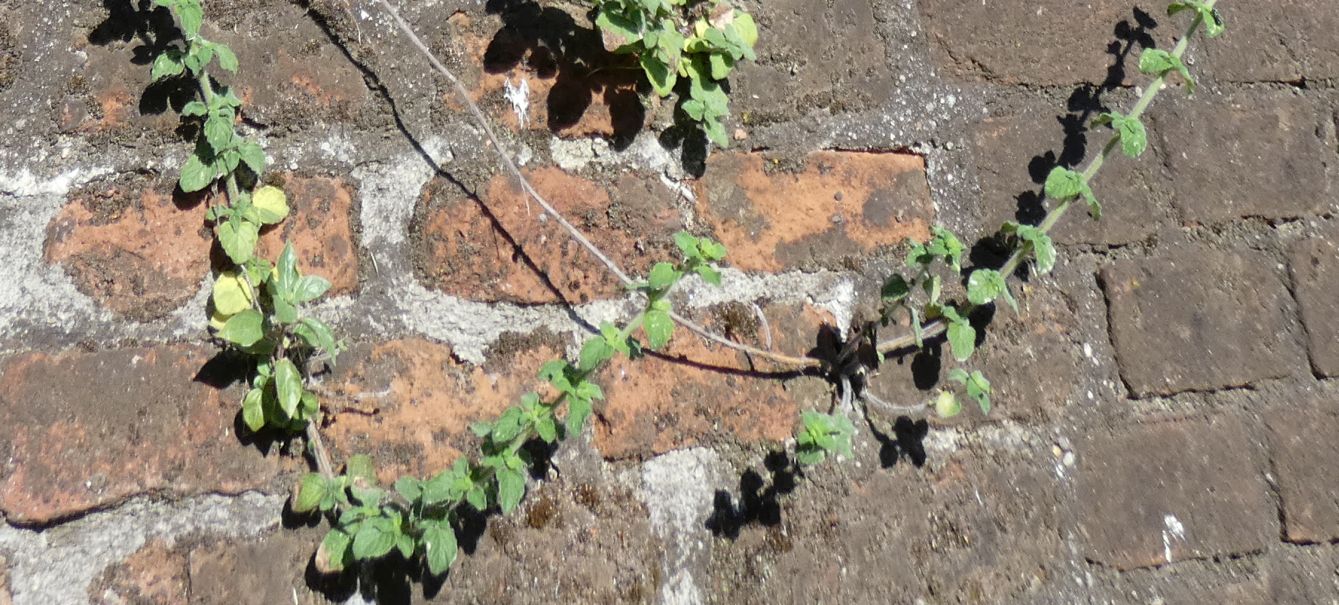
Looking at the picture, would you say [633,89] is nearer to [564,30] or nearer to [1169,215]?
[564,30]

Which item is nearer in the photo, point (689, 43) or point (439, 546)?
point (439, 546)

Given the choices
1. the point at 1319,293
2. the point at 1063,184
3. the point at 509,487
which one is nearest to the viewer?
the point at 509,487

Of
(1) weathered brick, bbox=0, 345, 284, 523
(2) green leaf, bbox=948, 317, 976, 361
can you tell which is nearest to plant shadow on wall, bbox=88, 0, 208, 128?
(1) weathered brick, bbox=0, 345, 284, 523

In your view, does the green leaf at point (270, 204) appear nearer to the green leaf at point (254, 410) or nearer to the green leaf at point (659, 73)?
the green leaf at point (254, 410)

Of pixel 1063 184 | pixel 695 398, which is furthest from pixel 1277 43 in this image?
pixel 695 398

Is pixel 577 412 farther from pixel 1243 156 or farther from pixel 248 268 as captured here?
pixel 1243 156

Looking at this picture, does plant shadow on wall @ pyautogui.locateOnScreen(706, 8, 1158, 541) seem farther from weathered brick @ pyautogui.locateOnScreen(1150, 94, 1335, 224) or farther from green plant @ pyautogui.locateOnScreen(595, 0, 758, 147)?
green plant @ pyautogui.locateOnScreen(595, 0, 758, 147)

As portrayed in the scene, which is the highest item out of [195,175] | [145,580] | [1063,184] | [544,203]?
[1063,184]

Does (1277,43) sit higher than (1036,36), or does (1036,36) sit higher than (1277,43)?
(1277,43)
